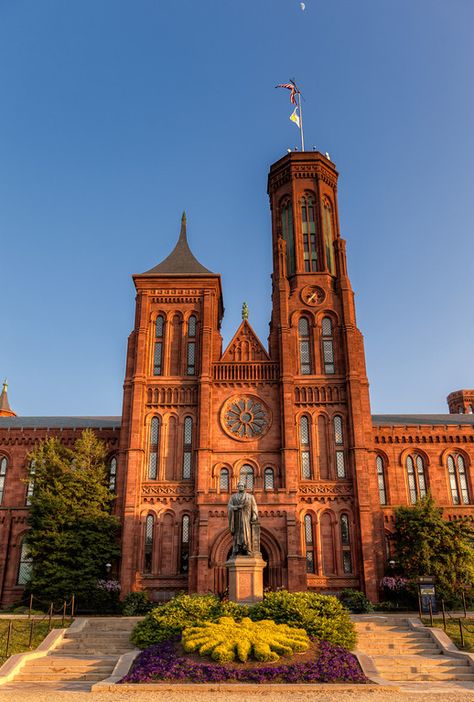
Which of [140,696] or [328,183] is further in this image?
[328,183]

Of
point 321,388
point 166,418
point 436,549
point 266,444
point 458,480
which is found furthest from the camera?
point 458,480

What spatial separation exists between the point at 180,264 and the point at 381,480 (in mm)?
21110

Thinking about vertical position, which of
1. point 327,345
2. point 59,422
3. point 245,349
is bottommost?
point 59,422

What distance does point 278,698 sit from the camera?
49.8 feet

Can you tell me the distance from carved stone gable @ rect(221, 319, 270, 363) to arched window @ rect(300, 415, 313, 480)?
5221 mm

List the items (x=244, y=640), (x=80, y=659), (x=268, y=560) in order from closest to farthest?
(x=244, y=640) < (x=80, y=659) < (x=268, y=560)

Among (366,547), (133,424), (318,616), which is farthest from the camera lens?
(133,424)

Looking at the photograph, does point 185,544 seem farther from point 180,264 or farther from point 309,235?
point 309,235

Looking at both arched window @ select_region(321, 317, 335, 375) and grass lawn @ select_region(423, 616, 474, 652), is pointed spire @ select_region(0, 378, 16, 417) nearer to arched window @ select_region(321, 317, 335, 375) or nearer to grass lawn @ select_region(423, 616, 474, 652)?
arched window @ select_region(321, 317, 335, 375)

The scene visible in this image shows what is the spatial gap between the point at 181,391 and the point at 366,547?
49.3 feet

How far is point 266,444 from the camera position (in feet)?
129

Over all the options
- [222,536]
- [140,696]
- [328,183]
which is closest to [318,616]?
[140,696]

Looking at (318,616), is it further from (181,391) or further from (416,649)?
(181,391)

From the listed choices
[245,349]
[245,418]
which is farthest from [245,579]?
[245,349]
